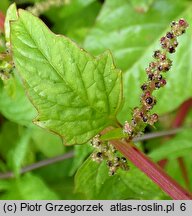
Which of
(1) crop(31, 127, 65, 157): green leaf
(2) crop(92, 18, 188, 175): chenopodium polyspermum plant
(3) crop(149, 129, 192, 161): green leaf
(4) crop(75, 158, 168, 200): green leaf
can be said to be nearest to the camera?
(2) crop(92, 18, 188, 175): chenopodium polyspermum plant

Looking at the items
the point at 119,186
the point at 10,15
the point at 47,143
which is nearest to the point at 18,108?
the point at 47,143

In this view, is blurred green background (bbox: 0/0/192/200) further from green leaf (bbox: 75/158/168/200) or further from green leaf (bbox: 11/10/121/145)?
green leaf (bbox: 11/10/121/145)

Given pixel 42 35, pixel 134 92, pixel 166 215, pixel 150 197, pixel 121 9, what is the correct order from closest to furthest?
pixel 42 35 → pixel 166 215 → pixel 150 197 → pixel 134 92 → pixel 121 9

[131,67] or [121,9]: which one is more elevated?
[121,9]

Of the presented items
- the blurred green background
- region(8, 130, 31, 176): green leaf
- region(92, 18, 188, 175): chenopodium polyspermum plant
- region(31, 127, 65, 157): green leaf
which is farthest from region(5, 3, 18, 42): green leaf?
region(31, 127, 65, 157): green leaf

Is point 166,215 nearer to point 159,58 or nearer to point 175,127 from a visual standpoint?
point 159,58

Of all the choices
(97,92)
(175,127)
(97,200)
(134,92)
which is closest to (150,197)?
(97,200)

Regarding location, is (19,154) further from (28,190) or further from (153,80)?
(153,80)

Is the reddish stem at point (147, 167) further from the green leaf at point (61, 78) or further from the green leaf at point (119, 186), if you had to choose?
the green leaf at point (119, 186)
